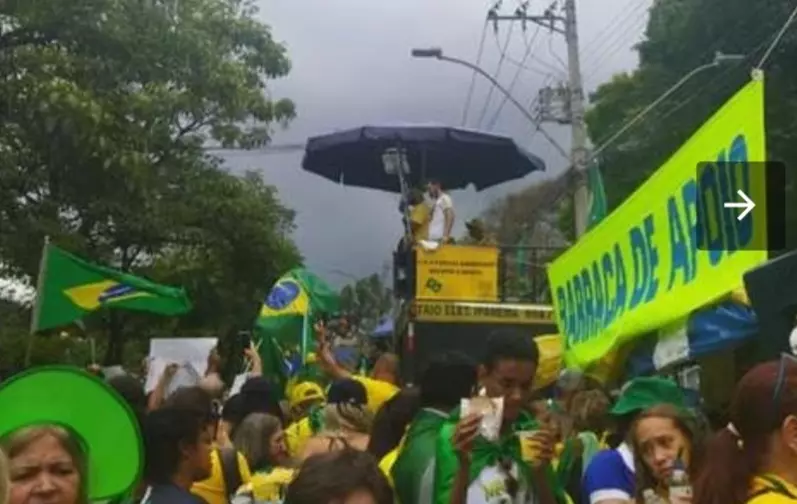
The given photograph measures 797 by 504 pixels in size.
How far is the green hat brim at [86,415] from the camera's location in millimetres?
3477

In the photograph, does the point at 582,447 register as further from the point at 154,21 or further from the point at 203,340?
the point at 154,21

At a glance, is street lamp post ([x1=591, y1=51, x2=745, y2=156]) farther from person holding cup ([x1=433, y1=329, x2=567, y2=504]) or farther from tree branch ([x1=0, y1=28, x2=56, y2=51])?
person holding cup ([x1=433, y1=329, x2=567, y2=504])

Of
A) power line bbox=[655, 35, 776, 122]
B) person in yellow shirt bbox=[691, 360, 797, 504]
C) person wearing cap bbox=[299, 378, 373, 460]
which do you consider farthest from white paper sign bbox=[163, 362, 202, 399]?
power line bbox=[655, 35, 776, 122]

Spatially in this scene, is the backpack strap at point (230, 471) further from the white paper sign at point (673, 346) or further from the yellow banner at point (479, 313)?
the yellow banner at point (479, 313)

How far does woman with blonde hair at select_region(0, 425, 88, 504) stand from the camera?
11.0 feet

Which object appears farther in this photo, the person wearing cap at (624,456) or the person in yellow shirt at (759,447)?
the person wearing cap at (624,456)

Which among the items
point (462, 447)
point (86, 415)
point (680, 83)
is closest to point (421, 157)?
point (680, 83)

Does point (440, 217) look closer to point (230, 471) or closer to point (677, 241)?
point (677, 241)

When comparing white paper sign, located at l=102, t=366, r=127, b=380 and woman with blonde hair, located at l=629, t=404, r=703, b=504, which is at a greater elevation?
white paper sign, located at l=102, t=366, r=127, b=380

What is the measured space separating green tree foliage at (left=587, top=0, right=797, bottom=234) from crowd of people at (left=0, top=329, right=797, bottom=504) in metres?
21.2

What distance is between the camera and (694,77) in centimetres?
2977

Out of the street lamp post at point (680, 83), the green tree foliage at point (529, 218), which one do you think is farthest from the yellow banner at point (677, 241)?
the green tree foliage at point (529, 218)

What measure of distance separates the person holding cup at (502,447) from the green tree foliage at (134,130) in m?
12.5

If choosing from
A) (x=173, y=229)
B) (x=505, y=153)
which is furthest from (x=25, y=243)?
(x=505, y=153)
